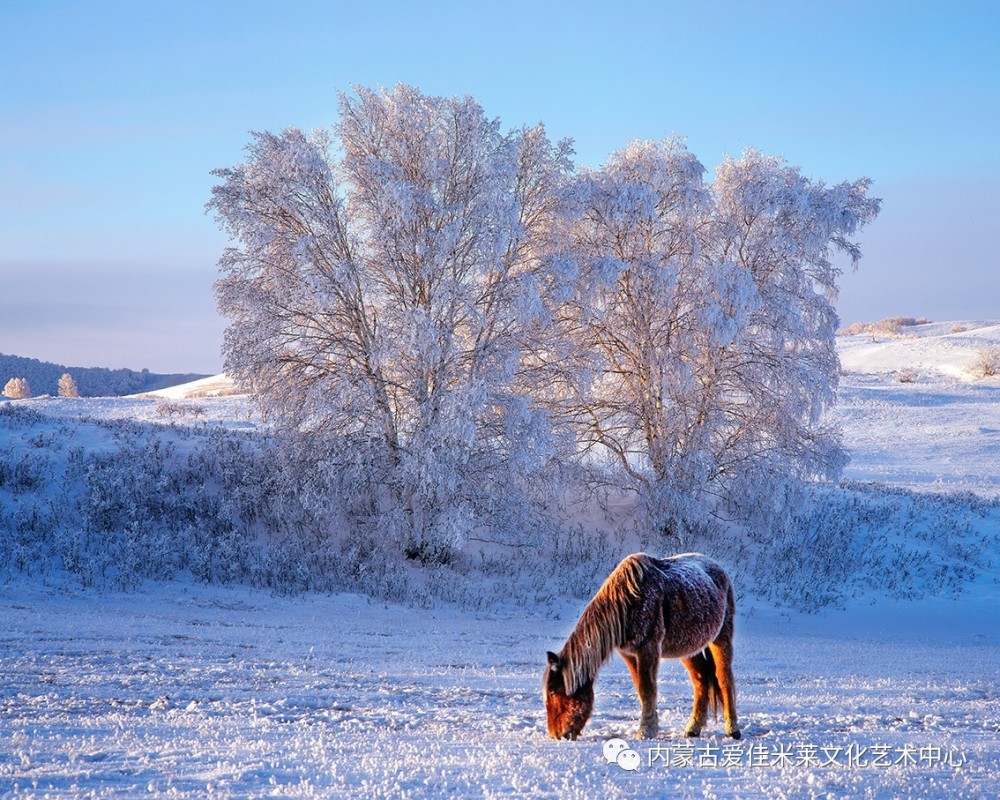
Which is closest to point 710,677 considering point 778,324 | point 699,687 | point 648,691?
point 699,687

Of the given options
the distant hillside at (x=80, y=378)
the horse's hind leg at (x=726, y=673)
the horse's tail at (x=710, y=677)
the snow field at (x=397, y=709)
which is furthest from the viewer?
the distant hillside at (x=80, y=378)

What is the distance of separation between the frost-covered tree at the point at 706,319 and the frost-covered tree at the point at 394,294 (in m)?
2.10

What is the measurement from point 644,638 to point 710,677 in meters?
1.06

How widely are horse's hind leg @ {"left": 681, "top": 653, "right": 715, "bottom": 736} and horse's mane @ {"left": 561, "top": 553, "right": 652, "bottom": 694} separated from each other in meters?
1.00

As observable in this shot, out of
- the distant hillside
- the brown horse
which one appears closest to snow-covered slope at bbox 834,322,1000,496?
the brown horse

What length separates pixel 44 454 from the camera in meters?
19.1

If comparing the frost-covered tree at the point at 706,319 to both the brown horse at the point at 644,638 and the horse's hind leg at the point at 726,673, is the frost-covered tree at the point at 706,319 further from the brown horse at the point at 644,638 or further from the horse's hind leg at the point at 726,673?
the brown horse at the point at 644,638

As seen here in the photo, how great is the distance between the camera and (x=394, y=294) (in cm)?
1864

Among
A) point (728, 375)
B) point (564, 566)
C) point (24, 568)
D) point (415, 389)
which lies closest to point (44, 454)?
point (24, 568)

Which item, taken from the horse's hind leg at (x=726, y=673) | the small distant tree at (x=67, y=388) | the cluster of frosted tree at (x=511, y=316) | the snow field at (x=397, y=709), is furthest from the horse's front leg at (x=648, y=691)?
the small distant tree at (x=67, y=388)

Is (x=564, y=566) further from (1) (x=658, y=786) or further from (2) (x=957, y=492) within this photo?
(2) (x=957, y=492)

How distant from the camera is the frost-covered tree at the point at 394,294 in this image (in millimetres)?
17344

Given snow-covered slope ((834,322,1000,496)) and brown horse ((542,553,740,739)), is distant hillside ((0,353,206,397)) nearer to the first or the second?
snow-covered slope ((834,322,1000,496))

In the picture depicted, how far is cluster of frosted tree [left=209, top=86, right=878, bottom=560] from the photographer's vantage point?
57.3ft
